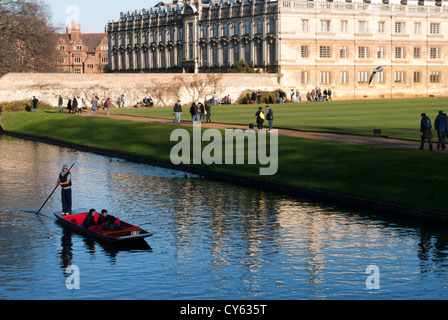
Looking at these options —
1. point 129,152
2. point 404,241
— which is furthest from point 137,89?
point 404,241

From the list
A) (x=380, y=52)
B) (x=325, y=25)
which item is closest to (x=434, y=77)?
(x=380, y=52)

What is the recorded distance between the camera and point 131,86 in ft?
297

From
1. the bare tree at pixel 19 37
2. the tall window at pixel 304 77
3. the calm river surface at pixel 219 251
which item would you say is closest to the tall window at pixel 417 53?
the tall window at pixel 304 77

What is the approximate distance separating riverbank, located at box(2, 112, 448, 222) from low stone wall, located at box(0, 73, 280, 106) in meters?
33.0

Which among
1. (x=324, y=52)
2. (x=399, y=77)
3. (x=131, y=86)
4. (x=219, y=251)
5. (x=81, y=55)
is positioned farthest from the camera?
(x=81, y=55)

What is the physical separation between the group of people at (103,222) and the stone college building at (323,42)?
7599 centimetres

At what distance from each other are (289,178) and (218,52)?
81645mm

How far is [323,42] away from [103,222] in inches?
3414

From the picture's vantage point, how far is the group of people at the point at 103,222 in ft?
73.3

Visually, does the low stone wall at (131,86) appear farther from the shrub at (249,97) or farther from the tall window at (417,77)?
the tall window at (417,77)

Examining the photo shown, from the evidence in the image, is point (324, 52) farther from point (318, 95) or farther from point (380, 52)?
point (380, 52)

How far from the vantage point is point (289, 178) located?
3431cm
